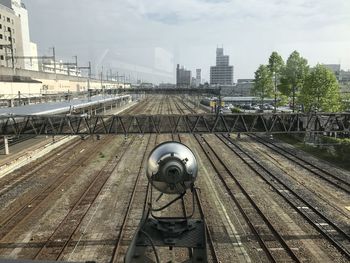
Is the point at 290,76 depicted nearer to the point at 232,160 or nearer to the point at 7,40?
the point at 232,160

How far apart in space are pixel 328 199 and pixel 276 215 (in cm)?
559

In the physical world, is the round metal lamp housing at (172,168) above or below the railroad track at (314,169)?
above

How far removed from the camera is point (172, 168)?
7523 mm

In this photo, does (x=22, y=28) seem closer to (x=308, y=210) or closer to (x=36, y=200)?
(x=36, y=200)

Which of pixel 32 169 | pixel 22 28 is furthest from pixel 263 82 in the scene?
pixel 22 28

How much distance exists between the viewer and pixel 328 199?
2317 centimetres

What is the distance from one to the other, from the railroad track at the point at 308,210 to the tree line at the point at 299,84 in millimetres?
17726

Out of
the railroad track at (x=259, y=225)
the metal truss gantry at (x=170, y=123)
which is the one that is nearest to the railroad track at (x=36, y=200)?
the metal truss gantry at (x=170, y=123)

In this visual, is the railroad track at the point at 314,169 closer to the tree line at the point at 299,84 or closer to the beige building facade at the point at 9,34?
the tree line at the point at 299,84

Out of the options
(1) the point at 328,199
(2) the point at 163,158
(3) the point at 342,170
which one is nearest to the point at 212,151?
(3) the point at 342,170

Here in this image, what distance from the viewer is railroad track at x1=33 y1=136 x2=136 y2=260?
1579 cm

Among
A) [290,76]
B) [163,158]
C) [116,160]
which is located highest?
[290,76]

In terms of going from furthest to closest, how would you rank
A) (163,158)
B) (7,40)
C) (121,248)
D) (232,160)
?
(7,40) < (232,160) < (121,248) < (163,158)

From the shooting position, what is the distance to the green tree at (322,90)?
44.2 m
